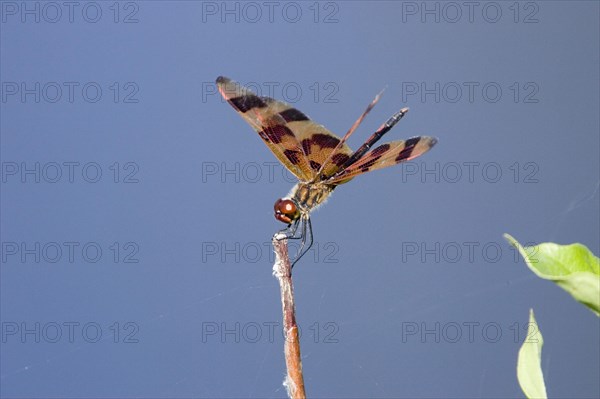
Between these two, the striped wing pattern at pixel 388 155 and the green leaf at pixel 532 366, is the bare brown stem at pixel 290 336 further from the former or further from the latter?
the striped wing pattern at pixel 388 155

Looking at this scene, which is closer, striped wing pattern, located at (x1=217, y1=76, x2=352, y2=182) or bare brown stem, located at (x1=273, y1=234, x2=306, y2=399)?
bare brown stem, located at (x1=273, y1=234, x2=306, y2=399)

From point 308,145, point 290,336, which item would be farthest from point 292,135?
point 290,336

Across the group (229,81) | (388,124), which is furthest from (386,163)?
(229,81)

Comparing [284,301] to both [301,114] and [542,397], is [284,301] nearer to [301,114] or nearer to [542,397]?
[542,397]

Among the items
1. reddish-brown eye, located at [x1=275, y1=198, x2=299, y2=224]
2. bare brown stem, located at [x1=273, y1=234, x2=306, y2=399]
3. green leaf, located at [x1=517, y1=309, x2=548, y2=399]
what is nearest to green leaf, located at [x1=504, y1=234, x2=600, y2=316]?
green leaf, located at [x1=517, y1=309, x2=548, y2=399]

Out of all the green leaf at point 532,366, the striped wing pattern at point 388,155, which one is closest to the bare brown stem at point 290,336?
the green leaf at point 532,366

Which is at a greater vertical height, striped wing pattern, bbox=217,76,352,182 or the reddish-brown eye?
striped wing pattern, bbox=217,76,352,182

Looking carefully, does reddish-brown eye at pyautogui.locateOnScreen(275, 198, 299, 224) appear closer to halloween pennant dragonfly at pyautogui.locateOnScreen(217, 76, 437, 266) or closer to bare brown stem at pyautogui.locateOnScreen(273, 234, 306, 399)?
halloween pennant dragonfly at pyautogui.locateOnScreen(217, 76, 437, 266)
